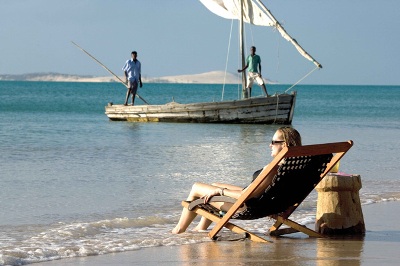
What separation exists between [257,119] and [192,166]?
11.5 meters

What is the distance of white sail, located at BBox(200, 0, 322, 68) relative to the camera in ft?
75.8

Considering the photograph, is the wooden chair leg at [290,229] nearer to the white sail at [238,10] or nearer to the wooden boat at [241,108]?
the wooden boat at [241,108]

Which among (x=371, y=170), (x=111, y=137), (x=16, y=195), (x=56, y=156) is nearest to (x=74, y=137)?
(x=111, y=137)

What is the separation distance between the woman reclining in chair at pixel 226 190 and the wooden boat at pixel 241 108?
16826 mm

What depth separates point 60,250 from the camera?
6.86m

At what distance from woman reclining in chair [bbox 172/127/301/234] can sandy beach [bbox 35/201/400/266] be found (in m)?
0.38

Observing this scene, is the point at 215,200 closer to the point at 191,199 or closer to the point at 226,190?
the point at 226,190

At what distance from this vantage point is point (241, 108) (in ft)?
84.0

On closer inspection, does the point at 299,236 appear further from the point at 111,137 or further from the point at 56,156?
the point at 111,137

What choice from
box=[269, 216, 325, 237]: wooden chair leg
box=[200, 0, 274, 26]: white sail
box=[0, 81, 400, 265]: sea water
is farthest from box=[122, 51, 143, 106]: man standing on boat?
box=[269, 216, 325, 237]: wooden chair leg

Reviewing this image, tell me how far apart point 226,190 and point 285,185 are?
51cm

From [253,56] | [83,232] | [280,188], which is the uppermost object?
[253,56]

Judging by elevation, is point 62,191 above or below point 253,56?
below

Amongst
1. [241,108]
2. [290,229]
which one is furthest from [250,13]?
[290,229]
